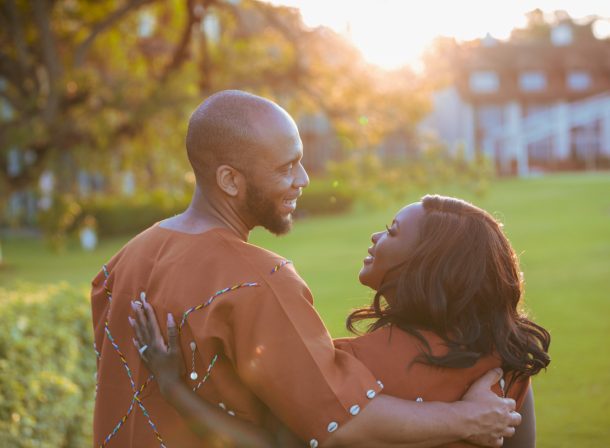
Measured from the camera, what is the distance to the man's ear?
251cm

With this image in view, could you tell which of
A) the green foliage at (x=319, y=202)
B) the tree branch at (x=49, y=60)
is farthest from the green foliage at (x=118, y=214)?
the tree branch at (x=49, y=60)

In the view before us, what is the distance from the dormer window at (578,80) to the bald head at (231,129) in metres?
61.0

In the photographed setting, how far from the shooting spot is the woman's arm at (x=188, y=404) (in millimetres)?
2320

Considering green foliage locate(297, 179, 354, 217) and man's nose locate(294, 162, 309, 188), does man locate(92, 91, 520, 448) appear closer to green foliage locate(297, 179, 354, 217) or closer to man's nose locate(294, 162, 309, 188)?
man's nose locate(294, 162, 309, 188)

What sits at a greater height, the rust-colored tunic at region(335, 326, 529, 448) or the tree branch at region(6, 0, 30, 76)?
the tree branch at region(6, 0, 30, 76)

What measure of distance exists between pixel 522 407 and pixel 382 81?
361 inches

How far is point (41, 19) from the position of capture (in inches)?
421

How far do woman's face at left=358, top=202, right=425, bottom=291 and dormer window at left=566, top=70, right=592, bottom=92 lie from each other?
60.8 meters

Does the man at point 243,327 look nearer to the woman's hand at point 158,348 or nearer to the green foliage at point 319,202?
the woman's hand at point 158,348

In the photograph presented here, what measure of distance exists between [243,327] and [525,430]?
3.39ft

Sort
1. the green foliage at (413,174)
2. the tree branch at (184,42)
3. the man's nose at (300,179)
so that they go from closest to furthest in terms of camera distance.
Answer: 1. the man's nose at (300,179)
2. the green foliage at (413,174)
3. the tree branch at (184,42)

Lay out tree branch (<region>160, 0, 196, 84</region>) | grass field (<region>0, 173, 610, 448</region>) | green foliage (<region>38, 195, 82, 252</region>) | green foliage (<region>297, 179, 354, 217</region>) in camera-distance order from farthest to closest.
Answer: green foliage (<region>297, 179, 354, 217</region>), green foliage (<region>38, 195, 82, 252</region>), tree branch (<region>160, 0, 196, 84</region>), grass field (<region>0, 173, 610, 448</region>)

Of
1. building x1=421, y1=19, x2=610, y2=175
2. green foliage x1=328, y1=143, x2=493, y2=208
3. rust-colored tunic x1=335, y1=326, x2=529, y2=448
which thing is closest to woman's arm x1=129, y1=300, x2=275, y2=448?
rust-colored tunic x1=335, y1=326, x2=529, y2=448

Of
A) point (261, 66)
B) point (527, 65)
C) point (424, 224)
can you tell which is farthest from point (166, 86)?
point (527, 65)
